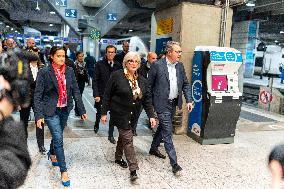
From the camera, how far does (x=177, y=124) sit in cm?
559

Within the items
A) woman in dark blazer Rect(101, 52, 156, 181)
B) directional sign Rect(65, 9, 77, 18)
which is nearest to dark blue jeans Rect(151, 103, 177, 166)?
woman in dark blazer Rect(101, 52, 156, 181)

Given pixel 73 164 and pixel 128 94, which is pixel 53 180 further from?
pixel 128 94

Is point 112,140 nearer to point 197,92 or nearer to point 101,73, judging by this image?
point 101,73

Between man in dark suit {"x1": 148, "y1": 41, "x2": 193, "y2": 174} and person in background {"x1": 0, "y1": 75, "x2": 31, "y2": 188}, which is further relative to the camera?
man in dark suit {"x1": 148, "y1": 41, "x2": 193, "y2": 174}

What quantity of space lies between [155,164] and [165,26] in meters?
2.90

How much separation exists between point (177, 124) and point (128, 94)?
2.27 meters

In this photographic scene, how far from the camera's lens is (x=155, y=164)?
418cm

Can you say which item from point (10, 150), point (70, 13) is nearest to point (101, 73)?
point (10, 150)

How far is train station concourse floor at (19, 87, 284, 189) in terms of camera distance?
140 inches

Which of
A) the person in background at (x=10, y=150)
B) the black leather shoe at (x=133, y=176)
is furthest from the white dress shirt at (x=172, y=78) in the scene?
the person in background at (x=10, y=150)

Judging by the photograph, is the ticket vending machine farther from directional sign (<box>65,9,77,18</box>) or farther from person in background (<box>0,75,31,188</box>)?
directional sign (<box>65,9,77,18</box>)

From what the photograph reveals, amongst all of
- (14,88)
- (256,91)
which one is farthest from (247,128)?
(256,91)

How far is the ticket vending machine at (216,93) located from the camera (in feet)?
16.1

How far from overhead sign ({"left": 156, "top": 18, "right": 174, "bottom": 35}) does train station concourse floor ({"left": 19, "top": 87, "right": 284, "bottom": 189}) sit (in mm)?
1997
